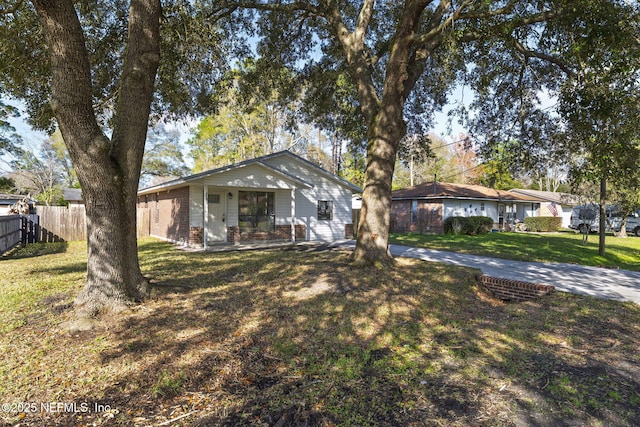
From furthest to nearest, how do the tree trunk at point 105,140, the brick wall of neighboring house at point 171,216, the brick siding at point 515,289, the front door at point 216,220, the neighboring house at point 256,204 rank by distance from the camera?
the front door at point 216,220 < the brick wall of neighboring house at point 171,216 < the neighboring house at point 256,204 < the brick siding at point 515,289 < the tree trunk at point 105,140

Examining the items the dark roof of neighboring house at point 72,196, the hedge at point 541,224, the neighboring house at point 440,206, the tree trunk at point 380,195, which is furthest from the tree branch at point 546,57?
the dark roof of neighboring house at point 72,196

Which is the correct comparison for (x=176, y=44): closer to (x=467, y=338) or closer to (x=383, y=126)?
(x=383, y=126)

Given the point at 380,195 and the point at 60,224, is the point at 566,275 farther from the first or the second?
the point at 60,224

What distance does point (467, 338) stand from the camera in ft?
14.8

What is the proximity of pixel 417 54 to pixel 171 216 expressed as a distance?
1327 cm

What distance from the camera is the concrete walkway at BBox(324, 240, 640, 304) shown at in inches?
276

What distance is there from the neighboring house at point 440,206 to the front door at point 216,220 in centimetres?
1422

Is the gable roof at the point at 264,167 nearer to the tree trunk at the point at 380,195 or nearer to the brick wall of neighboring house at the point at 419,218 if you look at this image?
the tree trunk at the point at 380,195

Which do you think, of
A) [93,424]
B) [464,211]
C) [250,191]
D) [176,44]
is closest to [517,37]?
[176,44]

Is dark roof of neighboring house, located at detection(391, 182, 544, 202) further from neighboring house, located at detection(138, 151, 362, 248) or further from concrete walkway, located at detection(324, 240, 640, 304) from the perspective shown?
concrete walkway, located at detection(324, 240, 640, 304)

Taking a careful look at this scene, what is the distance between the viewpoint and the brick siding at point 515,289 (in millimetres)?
6734

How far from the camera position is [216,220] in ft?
50.2

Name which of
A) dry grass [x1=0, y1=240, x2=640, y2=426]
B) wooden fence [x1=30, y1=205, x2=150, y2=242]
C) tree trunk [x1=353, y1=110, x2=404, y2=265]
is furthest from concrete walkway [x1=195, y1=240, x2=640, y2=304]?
wooden fence [x1=30, y1=205, x2=150, y2=242]

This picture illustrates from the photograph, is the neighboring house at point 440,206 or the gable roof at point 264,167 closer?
the gable roof at point 264,167
